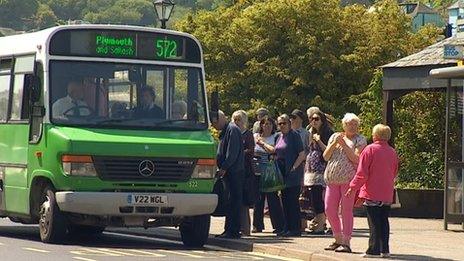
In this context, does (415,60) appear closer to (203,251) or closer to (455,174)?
(455,174)

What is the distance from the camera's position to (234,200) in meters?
21.1

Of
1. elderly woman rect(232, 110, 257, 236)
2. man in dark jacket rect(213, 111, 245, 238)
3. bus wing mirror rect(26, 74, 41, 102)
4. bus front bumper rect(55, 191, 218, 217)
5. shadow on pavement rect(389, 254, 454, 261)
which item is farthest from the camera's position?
elderly woman rect(232, 110, 257, 236)

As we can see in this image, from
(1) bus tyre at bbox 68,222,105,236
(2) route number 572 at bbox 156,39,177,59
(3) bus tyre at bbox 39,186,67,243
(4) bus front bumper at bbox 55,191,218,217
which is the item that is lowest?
(1) bus tyre at bbox 68,222,105,236

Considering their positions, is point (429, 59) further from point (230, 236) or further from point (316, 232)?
point (230, 236)

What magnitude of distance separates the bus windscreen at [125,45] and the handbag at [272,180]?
1.93 metres

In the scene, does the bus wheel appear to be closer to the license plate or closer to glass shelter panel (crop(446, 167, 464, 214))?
the license plate

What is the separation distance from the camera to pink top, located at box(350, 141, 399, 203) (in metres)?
17.8

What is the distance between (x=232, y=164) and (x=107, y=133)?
6.55 feet

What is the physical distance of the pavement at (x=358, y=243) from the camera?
59.9 feet

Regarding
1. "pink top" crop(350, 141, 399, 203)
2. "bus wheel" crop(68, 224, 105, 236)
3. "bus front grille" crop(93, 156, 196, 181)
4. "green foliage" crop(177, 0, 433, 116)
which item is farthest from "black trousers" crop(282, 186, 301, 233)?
"green foliage" crop(177, 0, 433, 116)

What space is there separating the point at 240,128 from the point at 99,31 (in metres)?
2.42

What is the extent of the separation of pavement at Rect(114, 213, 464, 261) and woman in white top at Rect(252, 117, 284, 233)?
0.65 feet

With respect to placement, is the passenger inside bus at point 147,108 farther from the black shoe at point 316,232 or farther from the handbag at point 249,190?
the black shoe at point 316,232

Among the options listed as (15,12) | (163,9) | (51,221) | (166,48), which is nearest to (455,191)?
(166,48)
